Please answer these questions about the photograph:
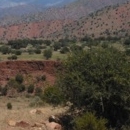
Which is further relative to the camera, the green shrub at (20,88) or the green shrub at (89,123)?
the green shrub at (20,88)

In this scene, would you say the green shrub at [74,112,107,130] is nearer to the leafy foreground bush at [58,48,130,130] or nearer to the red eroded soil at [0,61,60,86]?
the leafy foreground bush at [58,48,130,130]

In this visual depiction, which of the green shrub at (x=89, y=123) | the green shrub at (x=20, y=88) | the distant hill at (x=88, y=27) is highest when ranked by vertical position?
the green shrub at (x=89, y=123)

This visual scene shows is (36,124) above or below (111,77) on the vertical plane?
below

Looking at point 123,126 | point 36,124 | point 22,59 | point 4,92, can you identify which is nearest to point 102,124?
point 123,126

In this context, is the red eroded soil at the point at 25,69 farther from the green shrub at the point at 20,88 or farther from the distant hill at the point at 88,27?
the distant hill at the point at 88,27

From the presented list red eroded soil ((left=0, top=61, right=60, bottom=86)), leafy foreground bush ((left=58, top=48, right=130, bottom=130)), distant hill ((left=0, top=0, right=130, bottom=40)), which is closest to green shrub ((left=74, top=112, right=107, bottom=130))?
leafy foreground bush ((left=58, top=48, right=130, bottom=130))

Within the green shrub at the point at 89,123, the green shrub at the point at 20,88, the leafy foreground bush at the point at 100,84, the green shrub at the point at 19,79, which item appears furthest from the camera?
the green shrub at the point at 19,79

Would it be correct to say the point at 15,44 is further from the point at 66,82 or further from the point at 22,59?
the point at 66,82

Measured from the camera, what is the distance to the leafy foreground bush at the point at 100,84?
19.5m

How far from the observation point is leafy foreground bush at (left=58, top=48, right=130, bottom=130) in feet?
63.8

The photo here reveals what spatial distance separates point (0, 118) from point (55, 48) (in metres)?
69.6

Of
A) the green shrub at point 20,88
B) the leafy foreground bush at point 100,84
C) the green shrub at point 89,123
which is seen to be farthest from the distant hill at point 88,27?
the green shrub at point 89,123

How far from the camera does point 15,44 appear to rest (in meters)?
98.4

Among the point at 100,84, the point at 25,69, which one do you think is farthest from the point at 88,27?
the point at 100,84
